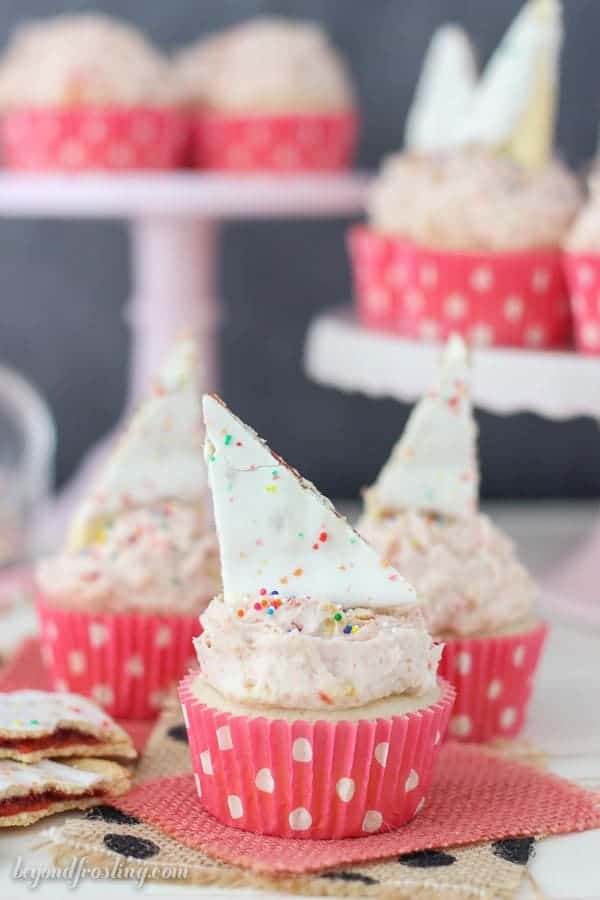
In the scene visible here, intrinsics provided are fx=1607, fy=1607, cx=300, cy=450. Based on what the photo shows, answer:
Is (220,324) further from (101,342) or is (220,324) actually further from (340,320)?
(340,320)

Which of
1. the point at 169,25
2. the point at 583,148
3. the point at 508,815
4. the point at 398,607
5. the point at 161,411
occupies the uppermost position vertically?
the point at 169,25

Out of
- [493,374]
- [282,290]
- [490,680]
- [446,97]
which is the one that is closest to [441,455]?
[490,680]

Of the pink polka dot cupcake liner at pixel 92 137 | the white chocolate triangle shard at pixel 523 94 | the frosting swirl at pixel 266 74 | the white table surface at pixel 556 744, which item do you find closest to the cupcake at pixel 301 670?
the white table surface at pixel 556 744

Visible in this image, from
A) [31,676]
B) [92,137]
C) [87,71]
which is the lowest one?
[31,676]

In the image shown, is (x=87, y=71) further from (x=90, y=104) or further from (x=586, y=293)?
(x=586, y=293)

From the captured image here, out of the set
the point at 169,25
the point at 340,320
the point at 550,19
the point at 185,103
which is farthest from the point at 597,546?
the point at 169,25

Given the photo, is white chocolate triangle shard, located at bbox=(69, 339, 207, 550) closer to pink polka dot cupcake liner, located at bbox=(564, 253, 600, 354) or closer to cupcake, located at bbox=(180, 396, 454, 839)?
cupcake, located at bbox=(180, 396, 454, 839)

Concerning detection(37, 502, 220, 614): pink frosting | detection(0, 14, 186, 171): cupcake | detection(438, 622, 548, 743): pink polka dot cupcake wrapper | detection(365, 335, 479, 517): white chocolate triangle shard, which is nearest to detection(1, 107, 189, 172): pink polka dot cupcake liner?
detection(0, 14, 186, 171): cupcake

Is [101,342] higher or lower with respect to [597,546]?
higher
